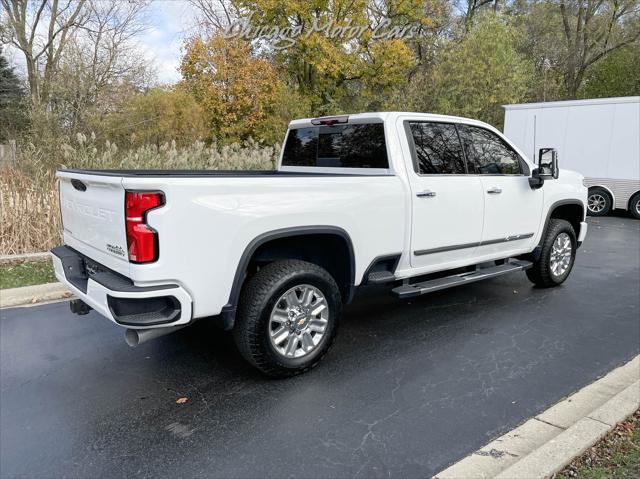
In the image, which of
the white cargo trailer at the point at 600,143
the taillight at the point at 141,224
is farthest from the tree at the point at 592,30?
the taillight at the point at 141,224

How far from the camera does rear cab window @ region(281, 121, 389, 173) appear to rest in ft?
14.4

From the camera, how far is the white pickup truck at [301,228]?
293 centimetres

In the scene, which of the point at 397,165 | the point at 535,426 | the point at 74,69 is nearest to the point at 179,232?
the point at 397,165

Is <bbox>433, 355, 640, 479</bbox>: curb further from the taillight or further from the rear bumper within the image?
the taillight

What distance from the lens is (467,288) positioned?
6168mm

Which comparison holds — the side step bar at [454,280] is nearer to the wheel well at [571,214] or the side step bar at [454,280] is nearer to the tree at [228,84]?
the wheel well at [571,214]

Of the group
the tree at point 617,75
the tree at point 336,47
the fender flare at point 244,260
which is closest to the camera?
the fender flare at point 244,260

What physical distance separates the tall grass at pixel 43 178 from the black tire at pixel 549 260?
5.69m

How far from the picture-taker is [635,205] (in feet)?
43.0

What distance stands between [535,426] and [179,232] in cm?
245

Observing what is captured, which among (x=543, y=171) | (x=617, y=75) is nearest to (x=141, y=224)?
(x=543, y=171)

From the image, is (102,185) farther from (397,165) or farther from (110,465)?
(397,165)

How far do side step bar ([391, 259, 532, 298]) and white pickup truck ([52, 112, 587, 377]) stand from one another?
0.06 ft

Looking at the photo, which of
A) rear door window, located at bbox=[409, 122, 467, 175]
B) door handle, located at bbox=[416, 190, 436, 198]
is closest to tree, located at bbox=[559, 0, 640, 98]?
rear door window, located at bbox=[409, 122, 467, 175]
